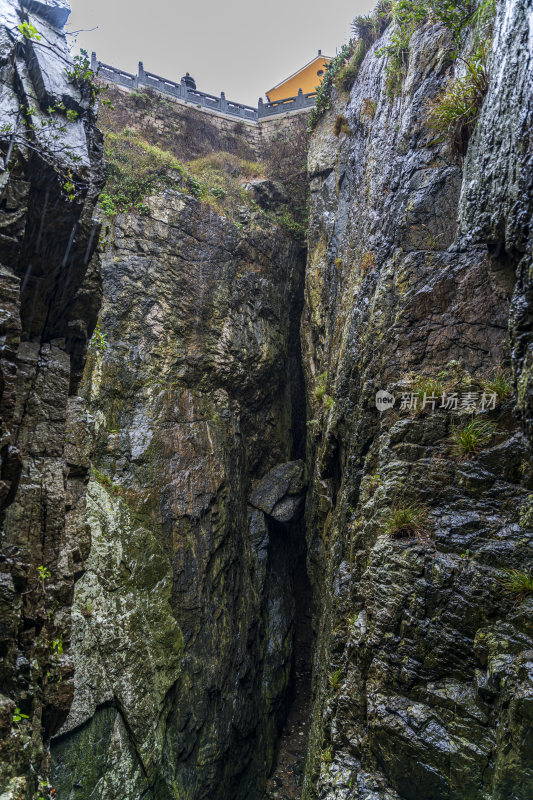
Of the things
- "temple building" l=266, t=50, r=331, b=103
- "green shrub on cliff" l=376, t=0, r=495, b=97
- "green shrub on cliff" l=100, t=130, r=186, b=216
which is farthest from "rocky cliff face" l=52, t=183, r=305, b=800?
"temple building" l=266, t=50, r=331, b=103

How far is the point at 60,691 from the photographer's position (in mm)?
5164

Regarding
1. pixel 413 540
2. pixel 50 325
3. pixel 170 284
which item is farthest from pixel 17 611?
pixel 170 284

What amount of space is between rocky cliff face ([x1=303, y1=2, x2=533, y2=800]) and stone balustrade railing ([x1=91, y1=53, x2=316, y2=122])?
13.3m

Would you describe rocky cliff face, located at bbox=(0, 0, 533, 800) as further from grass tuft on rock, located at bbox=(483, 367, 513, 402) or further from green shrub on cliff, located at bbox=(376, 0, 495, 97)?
green shrub on cliff, located at bbox=(376, 0, 495, 97)

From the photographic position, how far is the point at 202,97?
766 inches

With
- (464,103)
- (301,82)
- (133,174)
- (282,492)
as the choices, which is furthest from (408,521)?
(301,82)

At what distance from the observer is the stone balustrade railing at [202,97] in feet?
59.3

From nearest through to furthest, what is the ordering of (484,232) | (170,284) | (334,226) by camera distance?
(484,232), (334,226), (170,284)

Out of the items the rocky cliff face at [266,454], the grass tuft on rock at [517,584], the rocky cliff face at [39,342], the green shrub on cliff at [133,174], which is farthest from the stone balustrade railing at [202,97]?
the grass tuft on rock at [517,584]

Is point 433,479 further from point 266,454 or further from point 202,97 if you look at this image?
point 202,97

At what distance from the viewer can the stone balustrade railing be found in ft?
59.3

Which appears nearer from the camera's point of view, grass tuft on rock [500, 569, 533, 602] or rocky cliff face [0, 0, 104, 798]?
rocky cliff face [0, 0, 104, 798]

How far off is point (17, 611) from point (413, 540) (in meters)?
3.75

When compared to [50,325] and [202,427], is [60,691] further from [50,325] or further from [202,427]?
[202,427]
